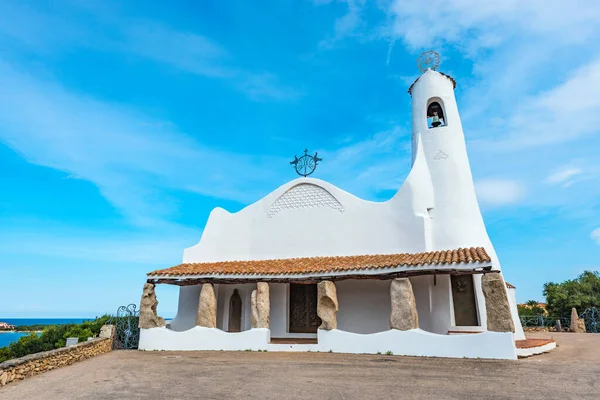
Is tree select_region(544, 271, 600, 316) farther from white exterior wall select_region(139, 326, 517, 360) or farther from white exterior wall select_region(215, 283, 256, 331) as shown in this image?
white exterior wall select_region(215, 283, 256, 331)

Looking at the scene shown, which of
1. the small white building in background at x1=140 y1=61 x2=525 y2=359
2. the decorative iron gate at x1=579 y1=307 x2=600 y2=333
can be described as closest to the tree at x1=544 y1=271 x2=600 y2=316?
the decorative iron gate at x1=579 y1=307 x2=600 y2=333

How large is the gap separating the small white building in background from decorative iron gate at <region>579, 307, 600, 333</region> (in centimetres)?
842

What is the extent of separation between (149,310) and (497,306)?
34.1 feet

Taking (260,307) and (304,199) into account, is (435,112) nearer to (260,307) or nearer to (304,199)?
(304,199)

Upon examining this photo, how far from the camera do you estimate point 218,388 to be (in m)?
6.92

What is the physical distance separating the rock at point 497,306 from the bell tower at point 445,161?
→ 3069mm

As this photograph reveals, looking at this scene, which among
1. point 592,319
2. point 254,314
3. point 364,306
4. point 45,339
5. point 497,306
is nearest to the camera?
point 497,306

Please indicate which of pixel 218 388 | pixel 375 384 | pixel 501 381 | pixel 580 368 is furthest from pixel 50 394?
pixel 580 368

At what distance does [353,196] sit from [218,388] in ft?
30.2

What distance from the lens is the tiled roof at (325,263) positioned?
432 inches

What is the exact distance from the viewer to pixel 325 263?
517 inches

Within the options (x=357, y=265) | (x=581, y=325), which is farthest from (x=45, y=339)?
(x=581, y=325)

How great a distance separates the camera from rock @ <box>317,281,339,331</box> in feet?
38.4

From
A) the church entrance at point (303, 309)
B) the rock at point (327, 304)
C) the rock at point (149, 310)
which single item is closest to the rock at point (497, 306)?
the rock at point (327, 304)
